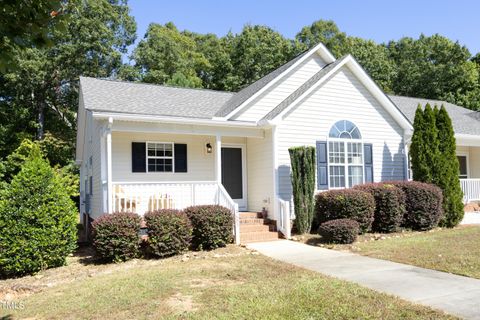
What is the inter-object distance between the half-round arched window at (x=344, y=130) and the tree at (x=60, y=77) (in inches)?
776

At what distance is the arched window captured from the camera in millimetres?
13797

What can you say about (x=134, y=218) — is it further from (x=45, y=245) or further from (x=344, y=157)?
(x=344, y=157)

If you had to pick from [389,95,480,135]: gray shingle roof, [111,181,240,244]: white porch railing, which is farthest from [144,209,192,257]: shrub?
[389,95,480,135]: gray shingle roof

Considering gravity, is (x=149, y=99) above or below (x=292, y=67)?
below

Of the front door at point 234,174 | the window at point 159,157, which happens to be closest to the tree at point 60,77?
the window at point 159,157

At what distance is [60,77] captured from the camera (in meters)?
27.9

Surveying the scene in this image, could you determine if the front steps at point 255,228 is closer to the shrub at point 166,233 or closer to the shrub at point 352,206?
the shrub at point 352,206

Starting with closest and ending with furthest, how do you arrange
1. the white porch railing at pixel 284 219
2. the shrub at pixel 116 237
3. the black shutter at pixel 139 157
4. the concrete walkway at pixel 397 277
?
the concrete walkway at pixel 397 277, the shrub at pixel 116 237, the white porch railing at pixel 284 219, the black shutter at pixel 139 157

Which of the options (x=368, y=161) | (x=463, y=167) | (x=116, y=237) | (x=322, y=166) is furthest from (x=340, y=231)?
(x=463, y=167)

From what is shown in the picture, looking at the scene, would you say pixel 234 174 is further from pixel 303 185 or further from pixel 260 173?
pixel 303 185

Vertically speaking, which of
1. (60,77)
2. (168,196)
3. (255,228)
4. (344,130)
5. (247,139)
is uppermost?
(60,77)

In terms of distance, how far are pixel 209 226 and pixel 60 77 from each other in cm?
2275

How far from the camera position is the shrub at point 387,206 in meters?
12.0

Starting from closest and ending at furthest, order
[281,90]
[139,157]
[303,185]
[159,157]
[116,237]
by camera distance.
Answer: [116,237] < [303,185] < [139,157] < [159,157] < [281,90]
